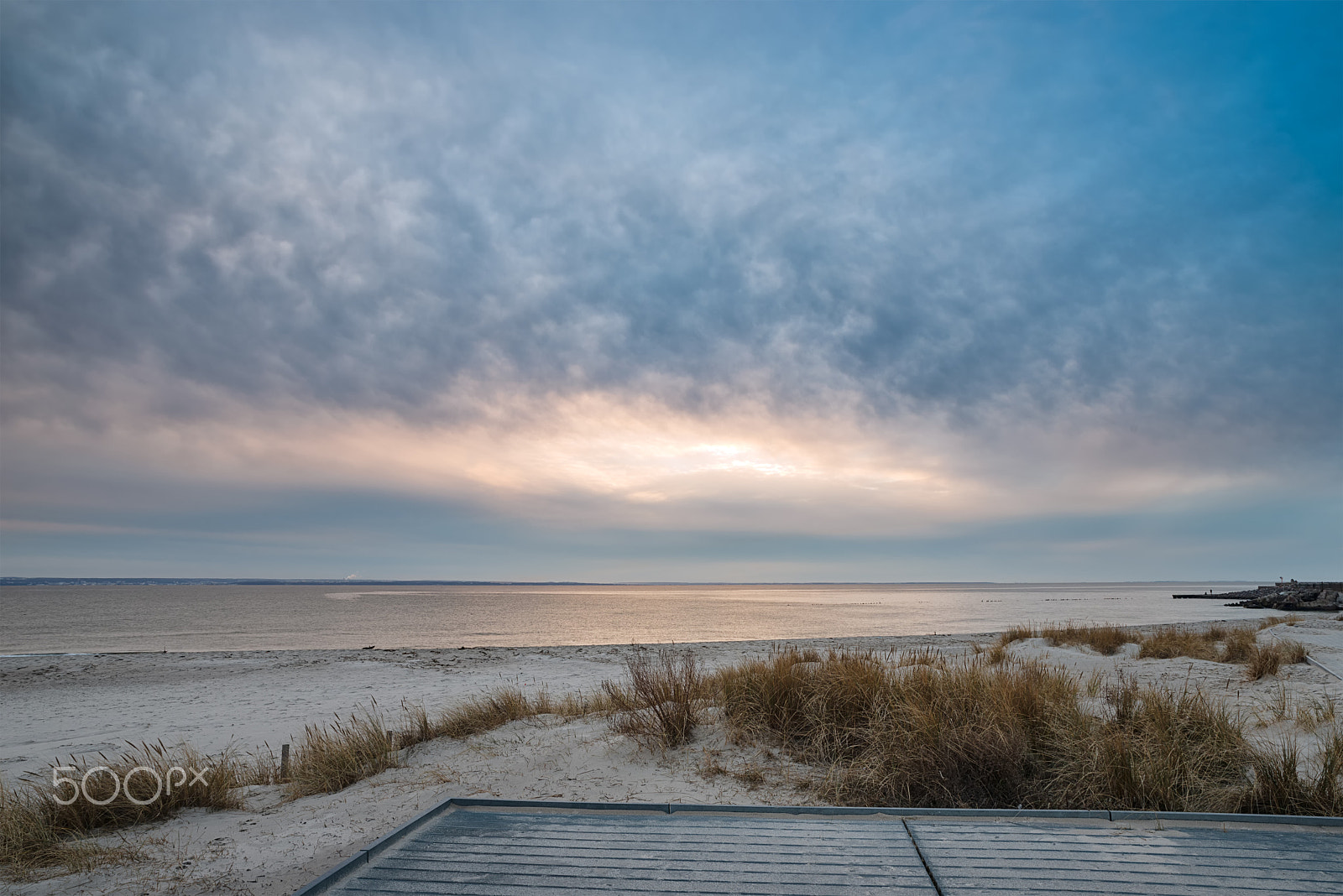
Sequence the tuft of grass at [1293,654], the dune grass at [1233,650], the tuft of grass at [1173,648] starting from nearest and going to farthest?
the dune grass at [1233,650]
the tuft of grass at [1293,654]
the tuft of grass at [1173,648]

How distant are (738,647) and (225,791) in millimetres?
19163


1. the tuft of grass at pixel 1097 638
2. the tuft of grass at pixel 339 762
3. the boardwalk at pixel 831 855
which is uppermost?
the boardwalk at pixel 831 855

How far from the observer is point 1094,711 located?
22.3 feet

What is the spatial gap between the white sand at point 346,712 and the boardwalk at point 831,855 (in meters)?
1.04

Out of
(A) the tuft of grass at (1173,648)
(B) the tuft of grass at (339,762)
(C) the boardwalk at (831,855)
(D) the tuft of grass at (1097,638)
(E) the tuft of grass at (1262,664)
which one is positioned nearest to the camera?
(C) the boardwalk at (831,855)

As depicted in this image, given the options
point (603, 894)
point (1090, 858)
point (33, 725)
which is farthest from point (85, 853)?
point (33, 725)

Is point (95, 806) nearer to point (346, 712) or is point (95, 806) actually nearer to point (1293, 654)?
point (346, 712)

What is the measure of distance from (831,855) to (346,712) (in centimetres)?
1080

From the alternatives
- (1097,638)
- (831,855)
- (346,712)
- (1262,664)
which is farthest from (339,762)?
(1097,638)

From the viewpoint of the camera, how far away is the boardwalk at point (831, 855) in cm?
321

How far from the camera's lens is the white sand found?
4582mm

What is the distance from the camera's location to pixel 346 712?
11914 millimetres

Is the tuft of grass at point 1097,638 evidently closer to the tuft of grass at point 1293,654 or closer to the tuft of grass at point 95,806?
the tuft of grass at point 1293,654

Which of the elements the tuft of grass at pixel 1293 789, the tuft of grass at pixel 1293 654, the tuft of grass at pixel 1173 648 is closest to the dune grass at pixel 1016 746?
the tuft of grass at pixel 1293 789
